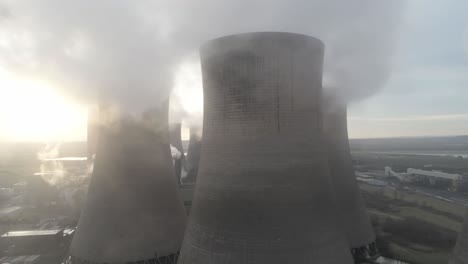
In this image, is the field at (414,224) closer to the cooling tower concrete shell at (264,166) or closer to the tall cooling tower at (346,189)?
the tall cooling tower at (346,189)

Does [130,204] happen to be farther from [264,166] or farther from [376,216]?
[376,216]

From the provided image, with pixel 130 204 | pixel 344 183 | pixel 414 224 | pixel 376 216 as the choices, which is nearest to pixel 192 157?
pixel 376 216

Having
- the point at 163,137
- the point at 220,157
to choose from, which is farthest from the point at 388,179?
the point at 220,157

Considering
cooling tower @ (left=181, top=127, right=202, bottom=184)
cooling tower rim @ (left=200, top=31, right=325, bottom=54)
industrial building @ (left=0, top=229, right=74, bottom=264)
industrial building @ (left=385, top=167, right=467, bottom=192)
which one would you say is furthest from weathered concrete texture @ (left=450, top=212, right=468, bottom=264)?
industrial building @ (left=385, top=167, right=467, bottom=192)

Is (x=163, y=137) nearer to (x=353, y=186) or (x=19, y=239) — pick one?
(x=353, y=186)

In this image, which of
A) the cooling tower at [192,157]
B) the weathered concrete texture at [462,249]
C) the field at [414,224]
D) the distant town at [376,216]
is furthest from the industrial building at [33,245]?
the weathered concrete texture at [462,249]

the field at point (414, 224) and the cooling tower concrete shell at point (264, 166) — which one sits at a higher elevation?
the cooling tower concrete shell at point (264, 166)

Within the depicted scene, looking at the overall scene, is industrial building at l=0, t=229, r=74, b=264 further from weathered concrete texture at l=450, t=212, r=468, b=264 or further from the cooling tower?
weathered concrete texture at l=450, t=212, r=468, b=264
